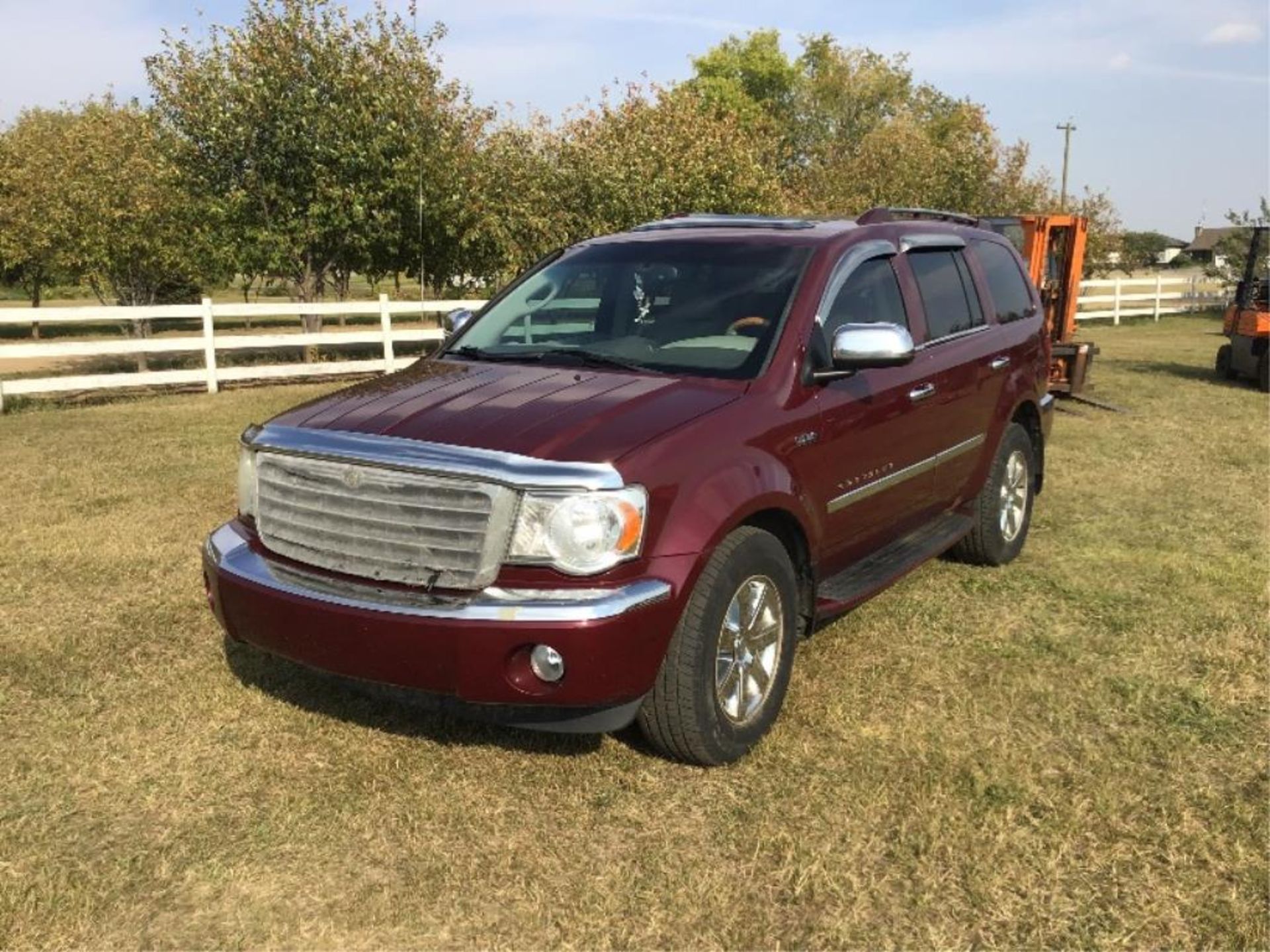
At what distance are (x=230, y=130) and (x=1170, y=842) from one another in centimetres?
1734

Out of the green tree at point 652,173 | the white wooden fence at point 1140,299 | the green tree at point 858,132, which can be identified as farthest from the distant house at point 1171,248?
the green tree at point 652,173

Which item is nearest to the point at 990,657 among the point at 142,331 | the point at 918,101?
the point at 142,331

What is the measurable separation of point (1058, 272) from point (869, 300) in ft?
38.9

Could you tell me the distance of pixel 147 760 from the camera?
3639 millimetres

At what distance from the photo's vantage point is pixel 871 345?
152 inches

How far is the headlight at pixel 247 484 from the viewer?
12.2 feet

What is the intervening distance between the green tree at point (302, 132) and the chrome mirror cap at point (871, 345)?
13.8 meters

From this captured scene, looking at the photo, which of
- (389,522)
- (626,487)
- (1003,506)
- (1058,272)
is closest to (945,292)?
(1003,506)

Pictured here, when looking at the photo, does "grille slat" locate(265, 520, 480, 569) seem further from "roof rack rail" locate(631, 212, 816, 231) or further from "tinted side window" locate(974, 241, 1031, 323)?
"tinted side window" locate(974, 241, 1031, 323)

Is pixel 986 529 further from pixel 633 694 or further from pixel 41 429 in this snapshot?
pixel 41 429

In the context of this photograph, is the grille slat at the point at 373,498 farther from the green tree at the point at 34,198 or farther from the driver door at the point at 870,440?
the green tree at the point at 34,198

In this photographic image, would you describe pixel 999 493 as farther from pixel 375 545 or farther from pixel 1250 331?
pixel 1250 331

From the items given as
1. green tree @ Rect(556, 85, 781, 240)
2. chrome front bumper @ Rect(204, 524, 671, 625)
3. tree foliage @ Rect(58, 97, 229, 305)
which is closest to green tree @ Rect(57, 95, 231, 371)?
tree foliage @ Rect(58, 97, 229, 305)

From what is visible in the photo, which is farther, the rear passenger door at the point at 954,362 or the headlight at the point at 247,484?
the rear passenger door at the point at 954,362
